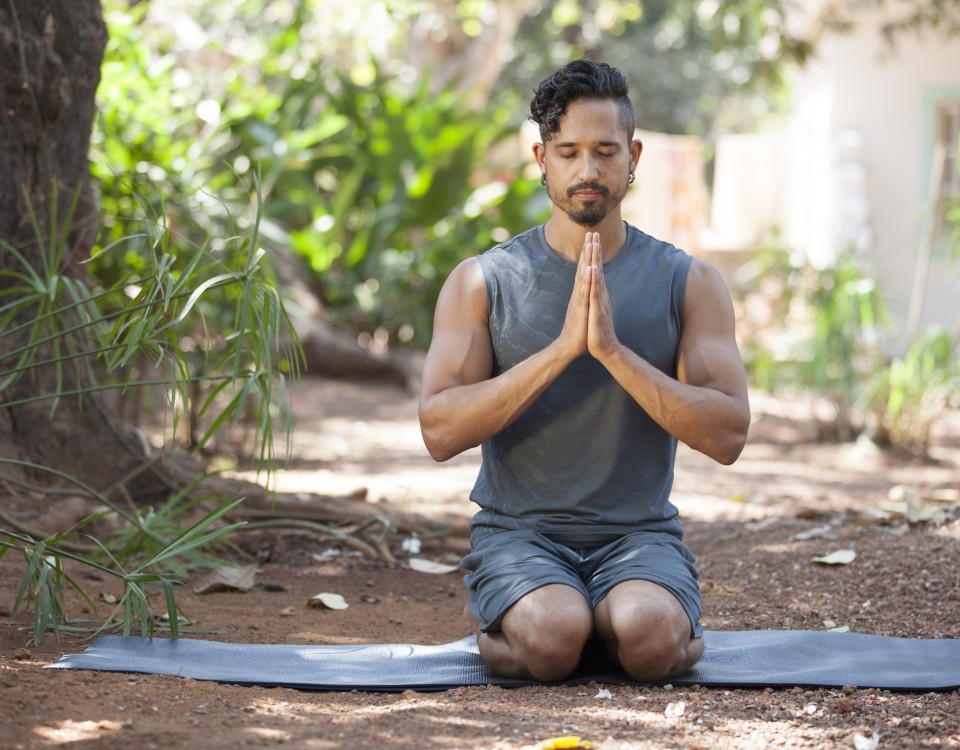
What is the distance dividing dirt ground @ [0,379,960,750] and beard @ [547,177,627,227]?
3.81 feet

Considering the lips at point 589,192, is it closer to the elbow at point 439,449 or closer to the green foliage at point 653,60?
the elbow at point 439,449

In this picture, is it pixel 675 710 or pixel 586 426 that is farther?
pixel 586 426

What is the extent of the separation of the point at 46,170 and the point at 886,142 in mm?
8705

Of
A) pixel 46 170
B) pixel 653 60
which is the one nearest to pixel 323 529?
pixel 46 170

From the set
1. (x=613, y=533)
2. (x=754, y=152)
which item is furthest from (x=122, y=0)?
(x=754, y=152)

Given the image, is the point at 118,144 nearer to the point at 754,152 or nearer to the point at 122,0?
the point at 122,0

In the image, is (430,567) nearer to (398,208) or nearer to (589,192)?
(589,192)

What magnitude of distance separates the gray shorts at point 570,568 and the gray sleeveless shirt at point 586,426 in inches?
1.8

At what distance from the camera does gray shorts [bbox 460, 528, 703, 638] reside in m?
2.80

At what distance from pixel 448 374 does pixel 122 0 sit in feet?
16.2

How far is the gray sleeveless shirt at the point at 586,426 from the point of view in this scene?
Result: 2977mm

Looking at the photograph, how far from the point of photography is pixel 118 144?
5648 millimetres

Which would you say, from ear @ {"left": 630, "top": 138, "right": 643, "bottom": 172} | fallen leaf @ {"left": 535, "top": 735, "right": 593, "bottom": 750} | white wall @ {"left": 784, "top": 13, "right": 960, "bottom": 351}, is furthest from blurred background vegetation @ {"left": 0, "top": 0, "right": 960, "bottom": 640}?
fallen leaf @ {"left": 535, "top": 735, "right": 593, "bottom": 750}

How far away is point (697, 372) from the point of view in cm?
295
